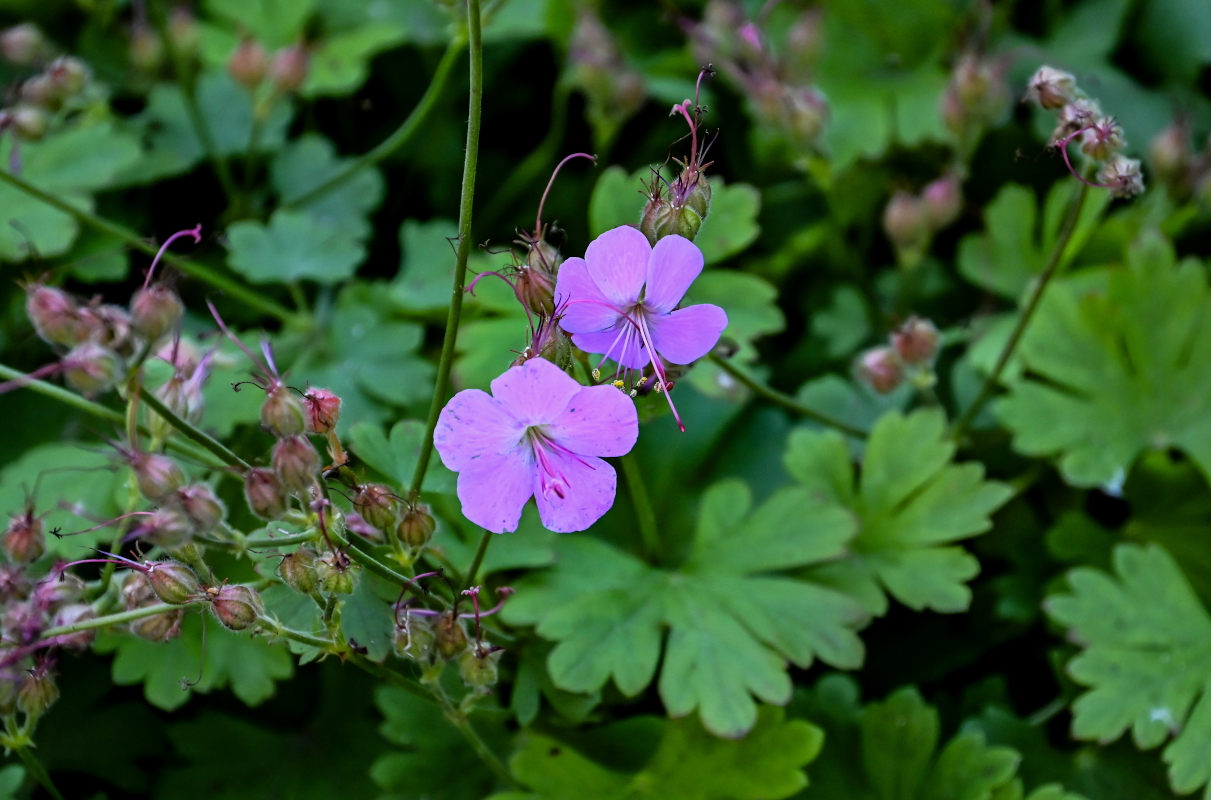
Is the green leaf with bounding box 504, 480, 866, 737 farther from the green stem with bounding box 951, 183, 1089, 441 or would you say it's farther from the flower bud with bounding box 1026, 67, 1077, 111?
the flower bud with bounding box 1026, 67, 1077, 111

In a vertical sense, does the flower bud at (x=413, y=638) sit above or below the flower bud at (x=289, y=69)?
below

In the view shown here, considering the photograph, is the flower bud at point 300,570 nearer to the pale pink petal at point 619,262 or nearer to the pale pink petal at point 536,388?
the pale pink petal at point 536,388

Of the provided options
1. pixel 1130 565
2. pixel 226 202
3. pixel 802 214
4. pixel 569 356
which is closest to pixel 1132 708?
pixel 1130 565

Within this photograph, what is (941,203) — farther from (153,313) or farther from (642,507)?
(153,313)

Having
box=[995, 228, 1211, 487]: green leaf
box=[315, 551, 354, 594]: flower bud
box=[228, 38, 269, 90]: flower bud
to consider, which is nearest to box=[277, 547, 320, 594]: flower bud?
box=[315, 551, 354, 594]: flower bud

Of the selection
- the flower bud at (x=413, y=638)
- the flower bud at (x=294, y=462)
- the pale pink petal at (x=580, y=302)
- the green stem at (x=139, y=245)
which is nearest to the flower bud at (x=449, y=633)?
the flower bud at (x=413, y=638)

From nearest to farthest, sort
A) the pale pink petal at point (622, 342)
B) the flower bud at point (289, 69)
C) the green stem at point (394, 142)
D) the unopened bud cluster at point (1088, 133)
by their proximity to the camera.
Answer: the pale pink petal at point (622, 342)
the unopened bud cluster at point (1088, 133)
the green stem at point (394, 142)
the flower bud at point (289, 69)
